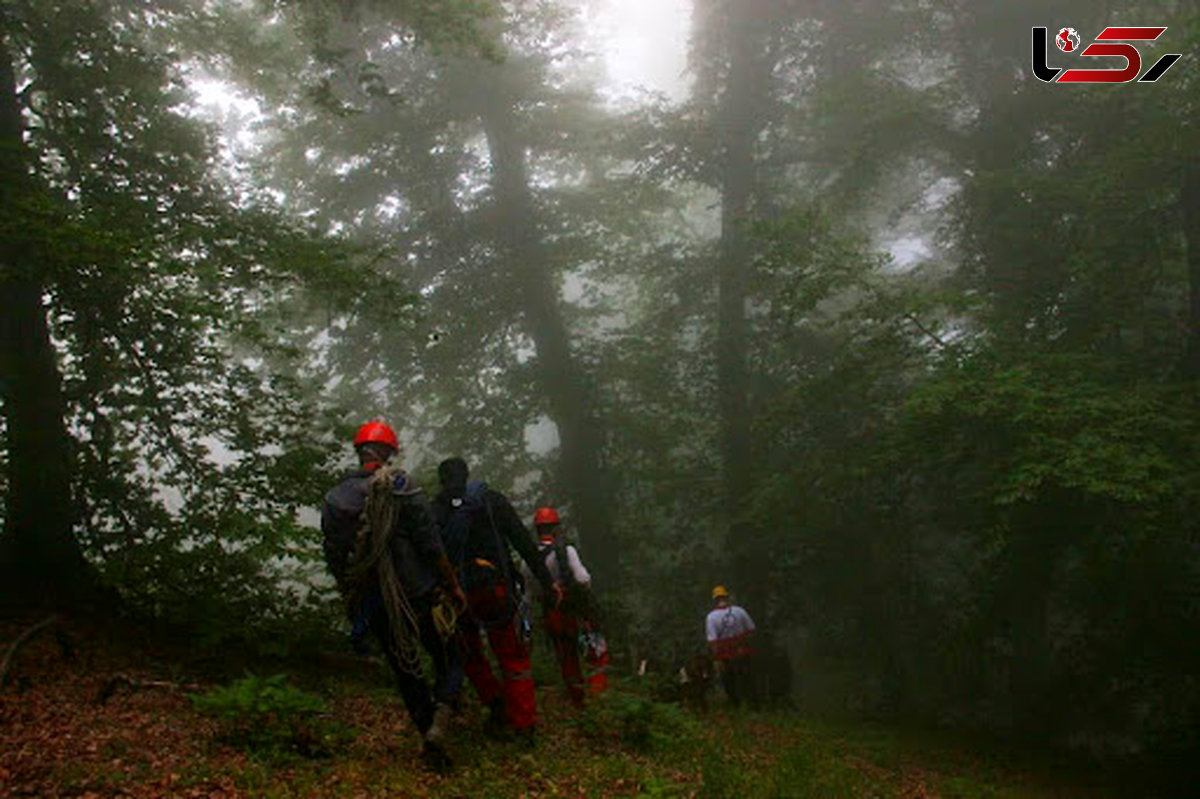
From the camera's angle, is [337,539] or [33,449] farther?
[33,449]

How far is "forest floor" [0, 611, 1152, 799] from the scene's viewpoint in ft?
17.3

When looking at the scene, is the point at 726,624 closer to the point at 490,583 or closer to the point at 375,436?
the point at 490,583

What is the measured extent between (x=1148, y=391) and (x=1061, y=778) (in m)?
5.14

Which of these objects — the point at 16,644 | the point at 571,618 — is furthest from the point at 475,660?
the point at 16,644

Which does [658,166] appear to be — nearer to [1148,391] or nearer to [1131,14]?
[1131,14]

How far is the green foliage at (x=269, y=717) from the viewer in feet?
19.0

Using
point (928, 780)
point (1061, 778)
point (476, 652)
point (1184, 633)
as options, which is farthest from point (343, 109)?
point (1184, 633)

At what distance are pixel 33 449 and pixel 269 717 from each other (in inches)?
207

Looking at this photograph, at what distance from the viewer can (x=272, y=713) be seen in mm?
6098

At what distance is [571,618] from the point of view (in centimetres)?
827

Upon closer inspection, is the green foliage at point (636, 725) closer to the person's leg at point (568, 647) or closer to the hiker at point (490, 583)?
the person's leg at point (568, 647)

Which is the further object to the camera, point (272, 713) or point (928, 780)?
point (928, 780)

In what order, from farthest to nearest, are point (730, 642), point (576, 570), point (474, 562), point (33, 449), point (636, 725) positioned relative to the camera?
point (730, 642) < point (33, 449) < point (576, 570) < point (636, 725) < point (474, 562)

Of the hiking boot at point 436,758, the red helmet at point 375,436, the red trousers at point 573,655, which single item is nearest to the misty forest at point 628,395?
the hiking boot at point 436,758
